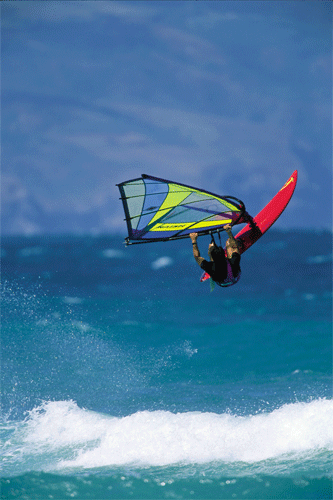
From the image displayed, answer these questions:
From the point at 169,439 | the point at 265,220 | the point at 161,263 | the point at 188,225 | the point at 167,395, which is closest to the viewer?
the point at 188,225

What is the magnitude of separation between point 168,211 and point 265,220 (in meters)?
1.37

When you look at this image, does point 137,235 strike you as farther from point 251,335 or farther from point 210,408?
point 251,335

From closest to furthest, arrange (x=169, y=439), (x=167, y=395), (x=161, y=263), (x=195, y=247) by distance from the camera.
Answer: (x=195, y=247) → (x=169, y=439) → (x=167, y=395) → (x=161, y=263)

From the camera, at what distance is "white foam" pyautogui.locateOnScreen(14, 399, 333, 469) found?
733 cm

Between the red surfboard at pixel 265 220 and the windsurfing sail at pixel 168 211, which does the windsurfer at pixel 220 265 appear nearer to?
the windsurfing sail at pixel 168 211

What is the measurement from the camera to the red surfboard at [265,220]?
659cm

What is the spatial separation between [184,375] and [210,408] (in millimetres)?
2687

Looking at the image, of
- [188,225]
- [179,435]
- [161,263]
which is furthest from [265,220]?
[161,263]

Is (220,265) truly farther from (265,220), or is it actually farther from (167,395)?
(167,395)

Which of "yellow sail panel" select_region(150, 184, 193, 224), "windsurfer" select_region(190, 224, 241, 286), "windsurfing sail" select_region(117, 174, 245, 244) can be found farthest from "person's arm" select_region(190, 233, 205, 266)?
"yellow sail panel" select_region(150, 184, 193, 224)

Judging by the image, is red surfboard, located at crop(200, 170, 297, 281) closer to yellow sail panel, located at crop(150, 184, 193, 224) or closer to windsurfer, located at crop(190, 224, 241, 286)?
windsurfer, located at crop(190, 224, 241, 286)

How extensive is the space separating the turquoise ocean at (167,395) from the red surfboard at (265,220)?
266 centimetres

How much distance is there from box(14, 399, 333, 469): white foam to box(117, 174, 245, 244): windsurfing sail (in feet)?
10.5

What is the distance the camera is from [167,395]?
36.0 ft
